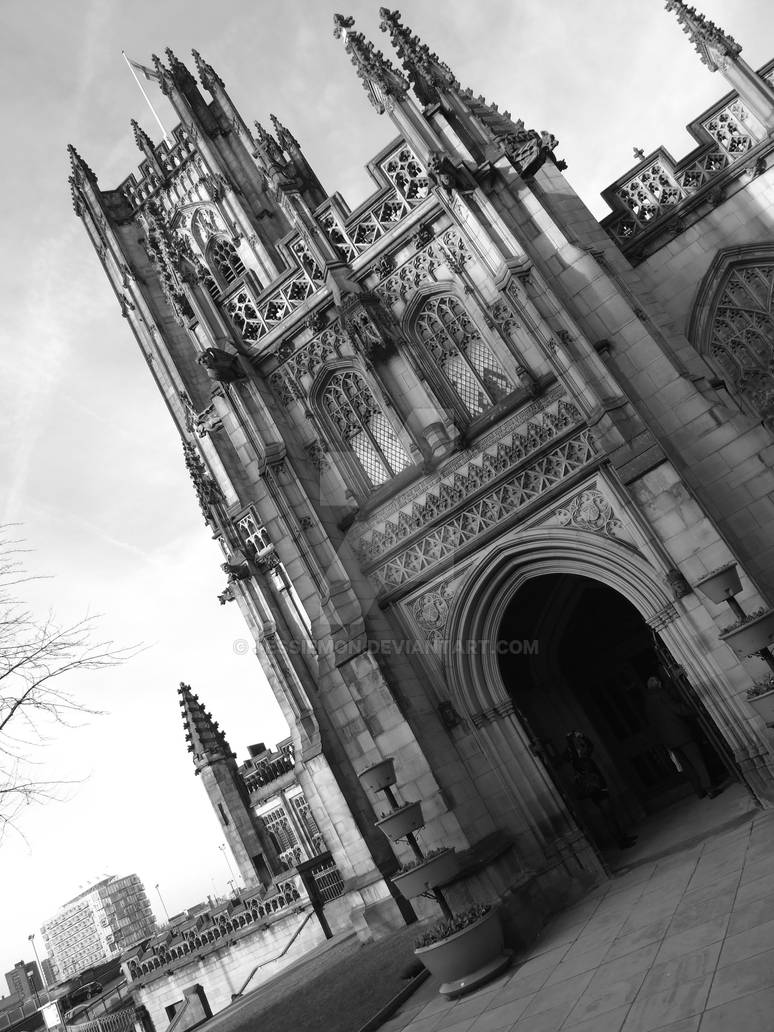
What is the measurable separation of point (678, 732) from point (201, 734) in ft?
64.6

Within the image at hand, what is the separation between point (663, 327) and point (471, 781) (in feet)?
28.3

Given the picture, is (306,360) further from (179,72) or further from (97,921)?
(97,921)

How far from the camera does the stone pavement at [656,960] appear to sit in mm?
5570

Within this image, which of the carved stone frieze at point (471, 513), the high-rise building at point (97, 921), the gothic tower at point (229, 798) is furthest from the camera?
the high-rise building at point (97, 921)

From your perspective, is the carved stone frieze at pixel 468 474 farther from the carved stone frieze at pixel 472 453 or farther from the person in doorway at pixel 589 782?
the person in doorway at pixel 589 782

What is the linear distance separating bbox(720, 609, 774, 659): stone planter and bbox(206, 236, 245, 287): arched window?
18.1 meters

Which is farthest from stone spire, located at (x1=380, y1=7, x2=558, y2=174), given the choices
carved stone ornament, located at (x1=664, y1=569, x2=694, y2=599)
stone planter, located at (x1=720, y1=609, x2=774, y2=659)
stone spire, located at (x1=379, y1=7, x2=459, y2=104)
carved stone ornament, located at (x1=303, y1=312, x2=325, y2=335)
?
stone planter, located at (x1=720, y1=609, x2=774, y2=659)

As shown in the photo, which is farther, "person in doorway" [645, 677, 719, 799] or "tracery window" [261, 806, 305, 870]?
"tracery window" [261, 806, 305, 870]

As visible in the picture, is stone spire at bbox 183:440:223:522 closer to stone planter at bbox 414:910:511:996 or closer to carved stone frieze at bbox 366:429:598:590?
carved stone frieze at bbox 366:429:598:590

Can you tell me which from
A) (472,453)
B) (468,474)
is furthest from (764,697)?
(472,453)

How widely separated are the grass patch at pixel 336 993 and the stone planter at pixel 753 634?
6.46m

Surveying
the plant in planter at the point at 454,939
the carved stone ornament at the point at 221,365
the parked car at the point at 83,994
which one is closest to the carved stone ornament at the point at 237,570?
the carved stone ornament at the point at 221,365

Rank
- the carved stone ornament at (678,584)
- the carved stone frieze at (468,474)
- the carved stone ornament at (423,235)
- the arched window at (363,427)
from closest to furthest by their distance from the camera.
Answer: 1. the carved stone ornament at (678,584)
2. the carved stone frieze at (468,474)
3. the carved stone ornament at (423,235)
4. the arched window at (363,427)

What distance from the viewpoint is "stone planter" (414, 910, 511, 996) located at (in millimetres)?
8992
